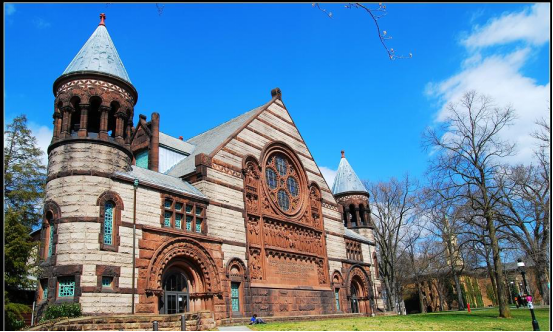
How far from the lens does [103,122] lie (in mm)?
22109

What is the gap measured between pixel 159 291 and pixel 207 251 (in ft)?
12.5

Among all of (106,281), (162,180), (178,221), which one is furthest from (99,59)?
(106,281)

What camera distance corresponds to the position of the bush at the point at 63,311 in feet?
57.0

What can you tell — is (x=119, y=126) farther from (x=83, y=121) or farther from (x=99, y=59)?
(x=99, y=59)

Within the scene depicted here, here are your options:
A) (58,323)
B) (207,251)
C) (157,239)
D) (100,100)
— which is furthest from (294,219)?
(58,323)

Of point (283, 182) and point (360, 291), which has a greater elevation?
point (283, 182)

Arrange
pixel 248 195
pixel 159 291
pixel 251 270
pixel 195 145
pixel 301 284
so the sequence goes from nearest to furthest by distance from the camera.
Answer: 1. pixel 159 291
2. pixel 251 270
3. pixel 248 195
4. pixel 301 284
5. pixel 195 145

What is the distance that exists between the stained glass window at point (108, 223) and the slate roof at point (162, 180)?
65.1 inches

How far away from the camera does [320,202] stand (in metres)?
35.7

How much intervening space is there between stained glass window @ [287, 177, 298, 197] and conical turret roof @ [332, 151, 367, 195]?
1216cm

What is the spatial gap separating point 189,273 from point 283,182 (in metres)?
11.5

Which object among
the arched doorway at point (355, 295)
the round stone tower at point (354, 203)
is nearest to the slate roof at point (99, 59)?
the arched doorway at point (355, 295)

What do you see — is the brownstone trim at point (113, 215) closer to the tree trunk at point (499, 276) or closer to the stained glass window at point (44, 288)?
the stained glass window at point (44, 288)

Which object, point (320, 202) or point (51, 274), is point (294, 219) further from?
point (51, 274)
